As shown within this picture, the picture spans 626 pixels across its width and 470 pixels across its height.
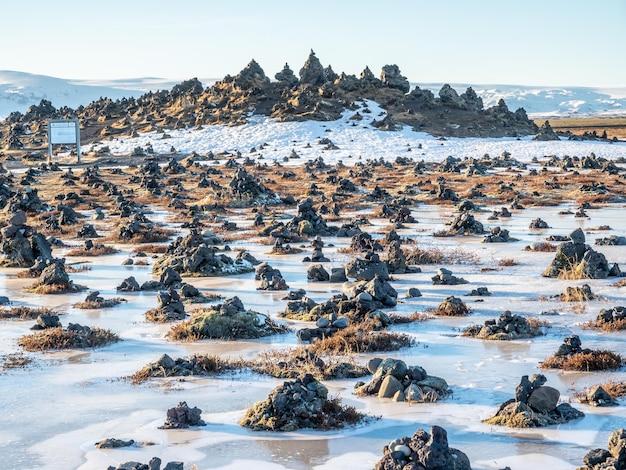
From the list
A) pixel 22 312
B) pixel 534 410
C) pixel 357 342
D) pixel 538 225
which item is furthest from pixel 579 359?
pixel 538 225

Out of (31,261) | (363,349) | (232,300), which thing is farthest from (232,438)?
(31,261)

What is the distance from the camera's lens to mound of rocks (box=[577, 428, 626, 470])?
720 centimetres

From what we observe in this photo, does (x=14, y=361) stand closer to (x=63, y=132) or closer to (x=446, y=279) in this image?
(x=446, y=279)

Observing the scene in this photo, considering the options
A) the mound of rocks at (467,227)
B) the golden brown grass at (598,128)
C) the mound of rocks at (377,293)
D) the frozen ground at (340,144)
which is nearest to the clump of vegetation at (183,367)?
the mound of rocks at (377,293)

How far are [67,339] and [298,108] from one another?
2937 inches

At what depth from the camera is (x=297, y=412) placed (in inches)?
372

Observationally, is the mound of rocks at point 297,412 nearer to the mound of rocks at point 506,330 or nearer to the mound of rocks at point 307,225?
the mound of rocks at point 506,330

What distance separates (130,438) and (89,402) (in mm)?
1682

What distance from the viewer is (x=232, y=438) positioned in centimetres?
923

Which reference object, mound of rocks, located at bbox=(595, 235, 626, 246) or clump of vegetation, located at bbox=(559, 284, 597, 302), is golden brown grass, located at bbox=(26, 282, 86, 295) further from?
mound of rocks, located at bbox=(595, 235, 626, 246)

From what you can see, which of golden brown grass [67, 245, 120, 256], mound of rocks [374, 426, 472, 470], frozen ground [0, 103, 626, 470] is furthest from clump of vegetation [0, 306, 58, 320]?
mound of rocks [374, 426, 472, 470]

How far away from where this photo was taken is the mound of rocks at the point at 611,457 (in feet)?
23.6

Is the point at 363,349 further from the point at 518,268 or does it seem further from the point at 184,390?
the point at 518,268

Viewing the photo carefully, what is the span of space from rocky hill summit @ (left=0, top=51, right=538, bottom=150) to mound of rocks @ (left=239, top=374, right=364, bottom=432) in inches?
2839
